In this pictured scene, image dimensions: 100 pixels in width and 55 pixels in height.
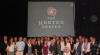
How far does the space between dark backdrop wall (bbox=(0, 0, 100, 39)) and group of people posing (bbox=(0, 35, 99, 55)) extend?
37cm

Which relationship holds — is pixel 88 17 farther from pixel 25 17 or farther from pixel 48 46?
pixel 25 17

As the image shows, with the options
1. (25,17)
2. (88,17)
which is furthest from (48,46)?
(88,17)

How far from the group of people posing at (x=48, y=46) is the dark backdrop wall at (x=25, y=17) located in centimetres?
37

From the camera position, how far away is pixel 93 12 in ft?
27.9

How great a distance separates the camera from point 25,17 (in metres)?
8.23

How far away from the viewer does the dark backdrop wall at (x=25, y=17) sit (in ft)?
26.6

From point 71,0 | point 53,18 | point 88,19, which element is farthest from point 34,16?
point 88,19

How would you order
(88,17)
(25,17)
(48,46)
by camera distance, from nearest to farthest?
(48,46) → (25,17) → (88,17)

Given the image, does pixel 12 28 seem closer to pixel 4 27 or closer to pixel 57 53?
pixel 4 27

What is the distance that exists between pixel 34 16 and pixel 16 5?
0.82 meters

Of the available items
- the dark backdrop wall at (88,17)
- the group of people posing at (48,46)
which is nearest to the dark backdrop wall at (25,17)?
the dark backdrop wall at (88,17)

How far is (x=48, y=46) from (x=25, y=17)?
1.55m

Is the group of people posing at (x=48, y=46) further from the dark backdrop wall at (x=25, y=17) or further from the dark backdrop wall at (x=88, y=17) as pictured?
the dark backdrop wall at (x=88, y=17)

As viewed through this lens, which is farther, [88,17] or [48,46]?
[88,17]
